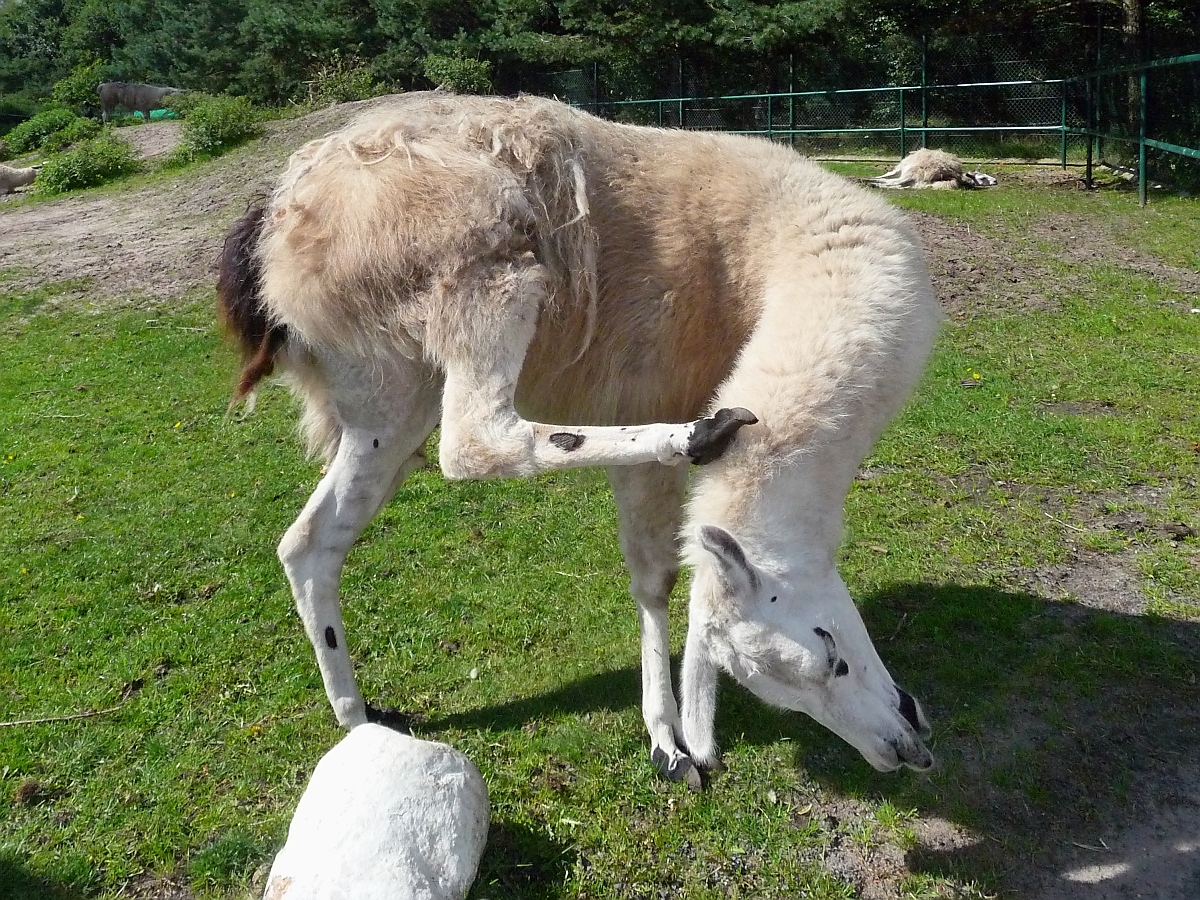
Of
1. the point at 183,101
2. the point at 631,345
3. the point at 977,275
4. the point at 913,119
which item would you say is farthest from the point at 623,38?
the point at 631,345

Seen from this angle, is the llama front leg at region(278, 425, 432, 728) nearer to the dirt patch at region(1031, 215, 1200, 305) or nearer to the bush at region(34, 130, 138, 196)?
the dirt patch at region(1031, 215, 1200, 305)

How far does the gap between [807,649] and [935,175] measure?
12914 mm

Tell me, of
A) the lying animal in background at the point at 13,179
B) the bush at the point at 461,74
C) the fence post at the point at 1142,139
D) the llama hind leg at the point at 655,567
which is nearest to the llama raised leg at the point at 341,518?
the llama hind leg at the point at 655,567

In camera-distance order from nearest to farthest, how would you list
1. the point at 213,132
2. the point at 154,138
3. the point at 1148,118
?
the point at 1148,118 < the point at 213,132 < the point at 154,138

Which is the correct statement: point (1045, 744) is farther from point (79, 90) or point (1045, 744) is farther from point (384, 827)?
point (79, 90)

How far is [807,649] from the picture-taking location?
2.76 metres

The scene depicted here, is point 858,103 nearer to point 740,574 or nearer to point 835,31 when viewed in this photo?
point 835,31

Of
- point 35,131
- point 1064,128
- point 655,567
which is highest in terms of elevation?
point 35,131

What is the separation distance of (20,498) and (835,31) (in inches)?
704

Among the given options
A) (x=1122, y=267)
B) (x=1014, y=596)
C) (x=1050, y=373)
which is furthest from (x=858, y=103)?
(x=1014, y=596)

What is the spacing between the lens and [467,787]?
2830mm

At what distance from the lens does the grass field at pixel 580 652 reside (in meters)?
3.06

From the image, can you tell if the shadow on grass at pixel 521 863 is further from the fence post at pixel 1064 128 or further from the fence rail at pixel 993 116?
the fence post at pixel 1064 128

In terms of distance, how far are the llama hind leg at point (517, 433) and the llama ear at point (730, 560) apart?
0.80 ft
